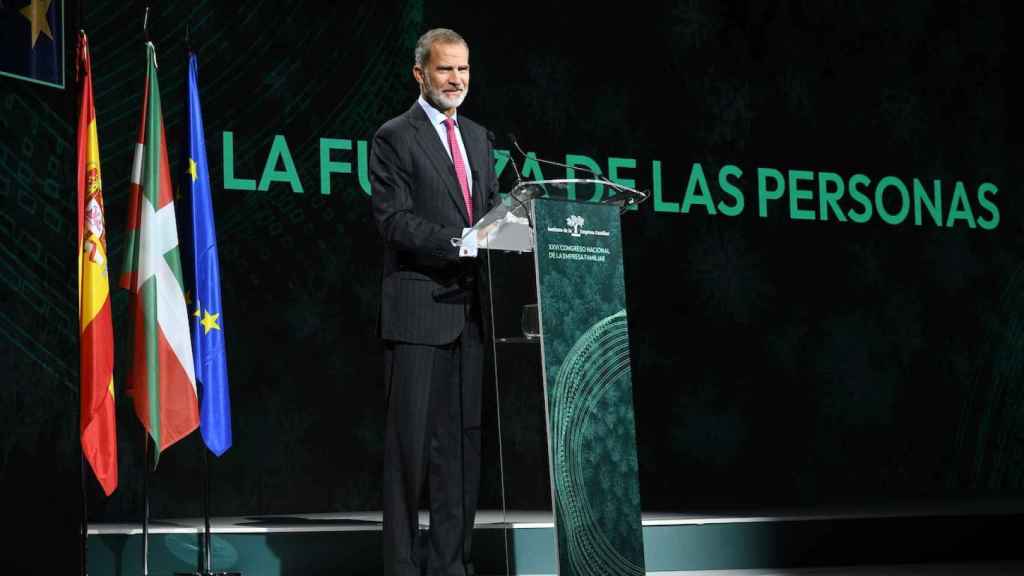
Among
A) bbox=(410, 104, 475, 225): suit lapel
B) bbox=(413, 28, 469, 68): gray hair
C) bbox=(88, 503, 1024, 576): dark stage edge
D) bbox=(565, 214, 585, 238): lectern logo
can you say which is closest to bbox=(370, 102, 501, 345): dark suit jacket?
bbox=(410, 104, 475, 225): suit lapel

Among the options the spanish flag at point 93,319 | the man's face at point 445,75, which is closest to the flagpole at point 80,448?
the spanish flag at point 93,319

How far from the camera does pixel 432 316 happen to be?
3492mm

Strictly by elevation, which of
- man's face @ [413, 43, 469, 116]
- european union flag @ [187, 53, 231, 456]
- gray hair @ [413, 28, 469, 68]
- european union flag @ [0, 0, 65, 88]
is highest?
european union flag @ [0, 0, 65, 88]

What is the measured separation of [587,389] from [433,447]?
550mm

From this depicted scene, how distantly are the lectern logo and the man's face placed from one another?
1.77ft

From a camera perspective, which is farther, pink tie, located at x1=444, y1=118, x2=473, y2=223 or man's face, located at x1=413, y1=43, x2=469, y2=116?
pink tie, located at x1=444, y1=118, x2=473, y2=223

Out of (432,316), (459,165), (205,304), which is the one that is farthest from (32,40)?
(432,316)

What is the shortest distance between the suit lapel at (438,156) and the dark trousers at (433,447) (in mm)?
358

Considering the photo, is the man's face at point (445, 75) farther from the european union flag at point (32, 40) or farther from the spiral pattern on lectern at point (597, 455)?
the european union flag at point (32, 40)

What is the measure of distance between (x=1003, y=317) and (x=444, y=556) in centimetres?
468

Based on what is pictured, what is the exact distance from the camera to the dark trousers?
3.42 m

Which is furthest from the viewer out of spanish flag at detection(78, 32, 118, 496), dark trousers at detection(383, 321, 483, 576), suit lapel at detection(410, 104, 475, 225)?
spanish flag at detection(78, 32, 118, 496)

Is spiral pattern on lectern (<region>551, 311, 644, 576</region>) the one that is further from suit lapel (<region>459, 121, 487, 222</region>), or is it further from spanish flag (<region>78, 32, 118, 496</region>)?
spanish flag (<region>78, 32, 118, 496</region>)

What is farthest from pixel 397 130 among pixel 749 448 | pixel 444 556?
pixel 749 448
